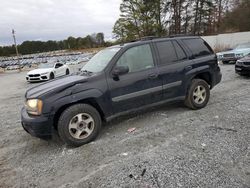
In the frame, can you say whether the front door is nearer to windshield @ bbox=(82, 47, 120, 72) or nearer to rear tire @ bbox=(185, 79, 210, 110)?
rear tire @ bbox=(185, 79, 210, 110)

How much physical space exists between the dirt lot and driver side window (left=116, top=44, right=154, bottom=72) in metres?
1.24

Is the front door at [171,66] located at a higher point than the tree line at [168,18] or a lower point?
lower

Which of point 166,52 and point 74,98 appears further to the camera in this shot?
point 166,52

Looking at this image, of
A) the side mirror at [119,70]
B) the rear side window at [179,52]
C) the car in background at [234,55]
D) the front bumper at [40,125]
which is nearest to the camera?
the front bumper at [40,125]

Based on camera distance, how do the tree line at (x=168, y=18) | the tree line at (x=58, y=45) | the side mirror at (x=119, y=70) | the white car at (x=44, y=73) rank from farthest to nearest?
the tree line at (x=58, y=45)
the tree line at (x=168, y=18)
the white car at (x=44, y=73)
the side mirror at (x=119, y=70)

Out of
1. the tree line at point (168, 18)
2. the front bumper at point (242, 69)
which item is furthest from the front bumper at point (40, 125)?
the tree line at point (168, 18)

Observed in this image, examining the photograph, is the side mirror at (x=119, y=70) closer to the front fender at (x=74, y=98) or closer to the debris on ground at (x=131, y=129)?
the front fender at (x=74, y=98)

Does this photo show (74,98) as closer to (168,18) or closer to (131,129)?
(131,129)

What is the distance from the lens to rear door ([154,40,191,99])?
15.3 feet

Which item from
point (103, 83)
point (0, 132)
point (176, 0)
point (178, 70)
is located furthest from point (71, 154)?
point (176, 0)

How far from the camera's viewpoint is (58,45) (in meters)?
84.9

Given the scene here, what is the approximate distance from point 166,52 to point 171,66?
1.10 ft

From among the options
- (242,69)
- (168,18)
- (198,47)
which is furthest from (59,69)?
(168,18)

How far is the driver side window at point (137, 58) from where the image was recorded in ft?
14.2
